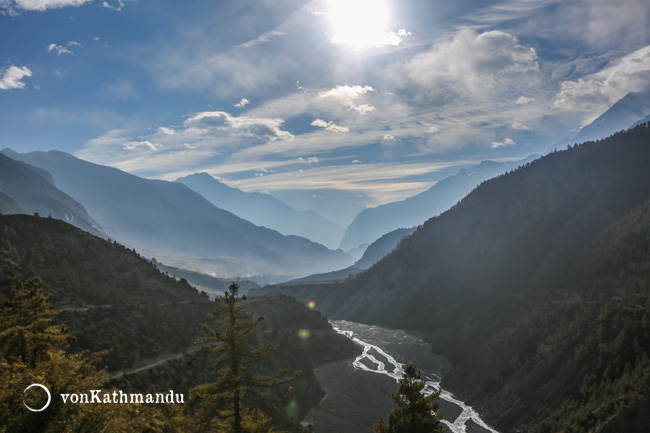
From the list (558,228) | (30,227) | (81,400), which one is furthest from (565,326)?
(30,227)

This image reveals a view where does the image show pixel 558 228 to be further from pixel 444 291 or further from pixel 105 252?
pixel 105 252

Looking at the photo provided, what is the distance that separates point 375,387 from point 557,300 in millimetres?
62735

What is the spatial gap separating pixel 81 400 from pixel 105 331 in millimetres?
45913

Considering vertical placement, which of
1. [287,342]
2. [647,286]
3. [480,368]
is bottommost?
[480,368]

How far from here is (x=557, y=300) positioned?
119 meters

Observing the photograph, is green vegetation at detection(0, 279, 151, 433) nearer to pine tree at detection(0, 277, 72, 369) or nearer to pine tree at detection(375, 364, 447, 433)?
pine tree at detection(0, 277, 72, 369)

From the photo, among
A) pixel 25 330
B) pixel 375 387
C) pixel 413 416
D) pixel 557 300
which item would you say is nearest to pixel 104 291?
pixel 25 330

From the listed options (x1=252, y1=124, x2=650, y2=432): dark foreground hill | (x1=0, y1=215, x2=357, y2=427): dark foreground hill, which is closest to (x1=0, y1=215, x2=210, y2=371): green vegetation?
(x1=0, y1=215, x2=357, y2=427): dark foreground hill

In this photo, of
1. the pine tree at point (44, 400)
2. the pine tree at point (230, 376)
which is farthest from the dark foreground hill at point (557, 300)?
the pine tree at point (44, 400)

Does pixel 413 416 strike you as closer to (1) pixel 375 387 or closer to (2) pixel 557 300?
(1) pixel 375 387

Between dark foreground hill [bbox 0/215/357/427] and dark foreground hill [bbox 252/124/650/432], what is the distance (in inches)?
1843

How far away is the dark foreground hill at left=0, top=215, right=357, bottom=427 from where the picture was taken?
184 feet

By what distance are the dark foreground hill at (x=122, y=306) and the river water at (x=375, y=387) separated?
21.2ft

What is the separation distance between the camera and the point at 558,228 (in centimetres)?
16875
